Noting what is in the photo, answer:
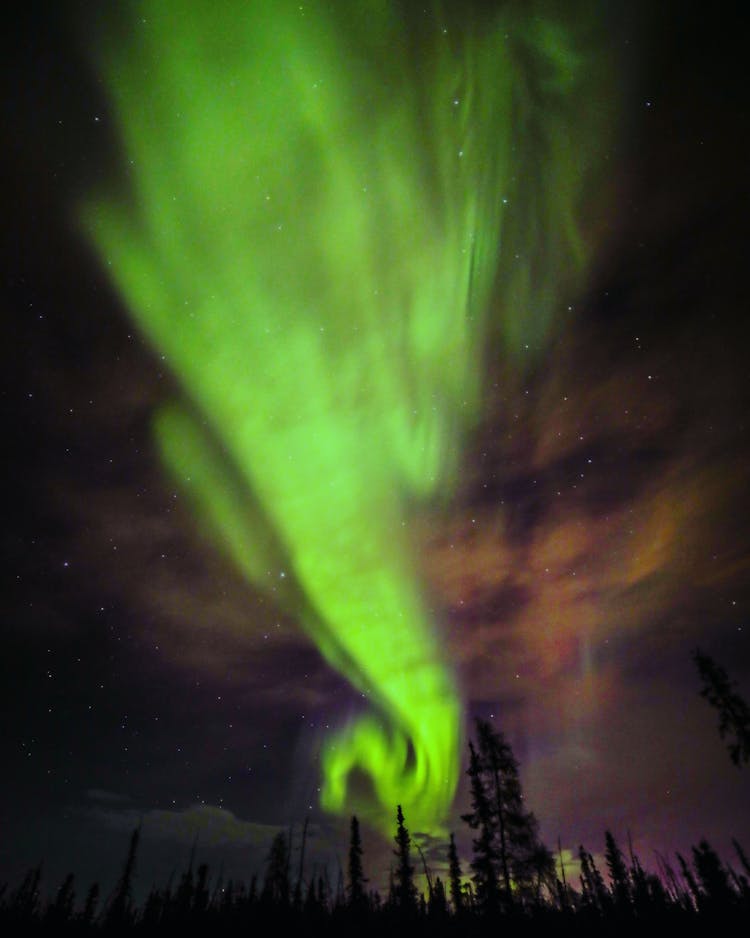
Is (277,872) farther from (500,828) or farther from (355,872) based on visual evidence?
(500,828)

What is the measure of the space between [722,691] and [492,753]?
591 inches

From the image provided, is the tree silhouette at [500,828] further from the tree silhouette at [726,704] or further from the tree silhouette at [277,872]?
the tree silhouette at [277,872]

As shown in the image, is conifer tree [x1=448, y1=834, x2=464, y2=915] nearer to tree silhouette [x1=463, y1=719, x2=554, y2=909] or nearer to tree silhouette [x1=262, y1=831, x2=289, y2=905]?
tree silhouette [x1=262, y1=831, x2=289, y2=905]

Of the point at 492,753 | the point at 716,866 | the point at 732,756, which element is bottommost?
the point at 716,866

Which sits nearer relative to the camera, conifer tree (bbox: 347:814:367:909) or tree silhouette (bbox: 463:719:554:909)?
tree silhouette (bbox: 463:719:554:909)

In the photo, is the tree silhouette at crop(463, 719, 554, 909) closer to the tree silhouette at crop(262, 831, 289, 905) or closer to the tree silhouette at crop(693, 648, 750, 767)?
the tree silhouette at crop(693, 648, 750, 767)

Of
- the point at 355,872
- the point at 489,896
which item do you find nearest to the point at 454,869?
the point at 355,872

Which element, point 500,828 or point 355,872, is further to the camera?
point 355,872

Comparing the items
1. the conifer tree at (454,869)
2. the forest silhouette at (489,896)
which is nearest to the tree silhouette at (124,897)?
the forest silhouette at (489,896)

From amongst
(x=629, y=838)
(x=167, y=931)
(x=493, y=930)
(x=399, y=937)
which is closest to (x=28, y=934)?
(x=167, y=931)

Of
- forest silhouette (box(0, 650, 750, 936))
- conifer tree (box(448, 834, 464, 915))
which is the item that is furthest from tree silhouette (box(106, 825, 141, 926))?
conifer tree (box(448, 834, 464, 915))

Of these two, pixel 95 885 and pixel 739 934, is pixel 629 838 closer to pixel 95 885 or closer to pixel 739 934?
pixel 739 934

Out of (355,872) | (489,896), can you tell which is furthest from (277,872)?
(489,896)

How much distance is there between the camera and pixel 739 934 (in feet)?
90.2
